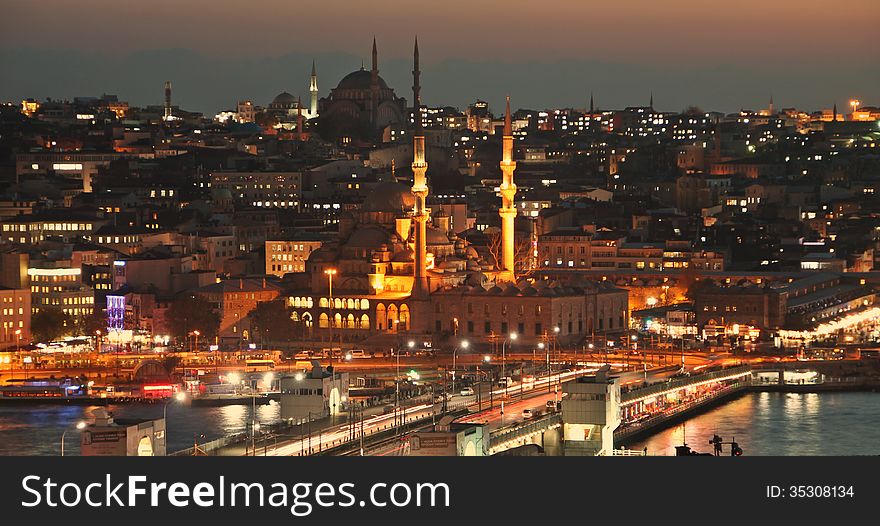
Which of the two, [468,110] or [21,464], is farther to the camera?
[468,110]

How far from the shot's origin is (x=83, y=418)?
20281 millimetres

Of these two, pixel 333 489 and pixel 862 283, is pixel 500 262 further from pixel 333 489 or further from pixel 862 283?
pixel 333 489

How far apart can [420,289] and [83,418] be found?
5.52m

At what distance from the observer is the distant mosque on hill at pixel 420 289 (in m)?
24.3

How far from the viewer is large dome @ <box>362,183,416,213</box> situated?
26656mm

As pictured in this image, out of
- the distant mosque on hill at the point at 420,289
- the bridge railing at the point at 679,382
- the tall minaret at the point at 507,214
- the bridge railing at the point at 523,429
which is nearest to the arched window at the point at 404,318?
the distant mosque on hill at the point at 420,289

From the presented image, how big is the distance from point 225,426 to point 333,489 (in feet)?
33.0

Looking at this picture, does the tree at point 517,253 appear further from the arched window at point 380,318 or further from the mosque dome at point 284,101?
the mosque dome at point 284,101

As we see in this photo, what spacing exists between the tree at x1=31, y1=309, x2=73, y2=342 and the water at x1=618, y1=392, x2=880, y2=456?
7945 mm

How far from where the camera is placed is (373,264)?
25.5 m

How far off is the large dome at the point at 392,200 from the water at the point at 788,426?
574 cm

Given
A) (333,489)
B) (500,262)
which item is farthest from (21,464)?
(500,262)

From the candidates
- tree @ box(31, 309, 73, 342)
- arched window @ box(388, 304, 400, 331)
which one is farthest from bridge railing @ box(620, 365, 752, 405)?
tree @ box(31, 309, 73, 342)

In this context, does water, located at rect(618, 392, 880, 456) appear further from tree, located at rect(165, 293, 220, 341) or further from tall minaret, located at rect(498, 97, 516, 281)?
tree, located at rect(165, 293, 220, 341)
